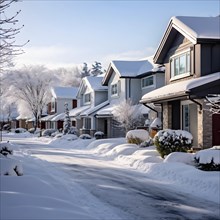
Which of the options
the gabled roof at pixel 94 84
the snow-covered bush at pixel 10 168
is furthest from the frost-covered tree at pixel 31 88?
the snow-covered bush at pixel 10 168

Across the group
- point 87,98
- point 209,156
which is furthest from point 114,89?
point 209,156

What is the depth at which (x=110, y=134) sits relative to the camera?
136 ft

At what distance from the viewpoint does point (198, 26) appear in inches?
899

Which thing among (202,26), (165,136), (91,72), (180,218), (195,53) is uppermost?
(91,72)

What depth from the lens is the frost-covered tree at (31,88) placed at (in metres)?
66.1

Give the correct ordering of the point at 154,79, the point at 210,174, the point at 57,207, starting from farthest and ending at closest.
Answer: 1. the point at 154,79
2. the point at 210,174
3. the point at 57,207

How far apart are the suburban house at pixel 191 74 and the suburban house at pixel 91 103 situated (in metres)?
18.7

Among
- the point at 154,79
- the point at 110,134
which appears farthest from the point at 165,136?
the point at 110,134

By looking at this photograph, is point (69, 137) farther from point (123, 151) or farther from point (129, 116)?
point (123, 151)

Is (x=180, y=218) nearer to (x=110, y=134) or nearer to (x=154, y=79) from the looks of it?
(x=154, y=79)

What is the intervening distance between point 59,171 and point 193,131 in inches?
349

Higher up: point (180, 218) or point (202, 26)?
point (202, 26)

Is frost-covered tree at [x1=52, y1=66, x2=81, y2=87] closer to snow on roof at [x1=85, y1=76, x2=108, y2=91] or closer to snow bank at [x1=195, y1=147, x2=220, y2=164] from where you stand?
snow on roof at [x1=85, y1=76, x2=108, y2=91]

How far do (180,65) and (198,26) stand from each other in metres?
2.70
